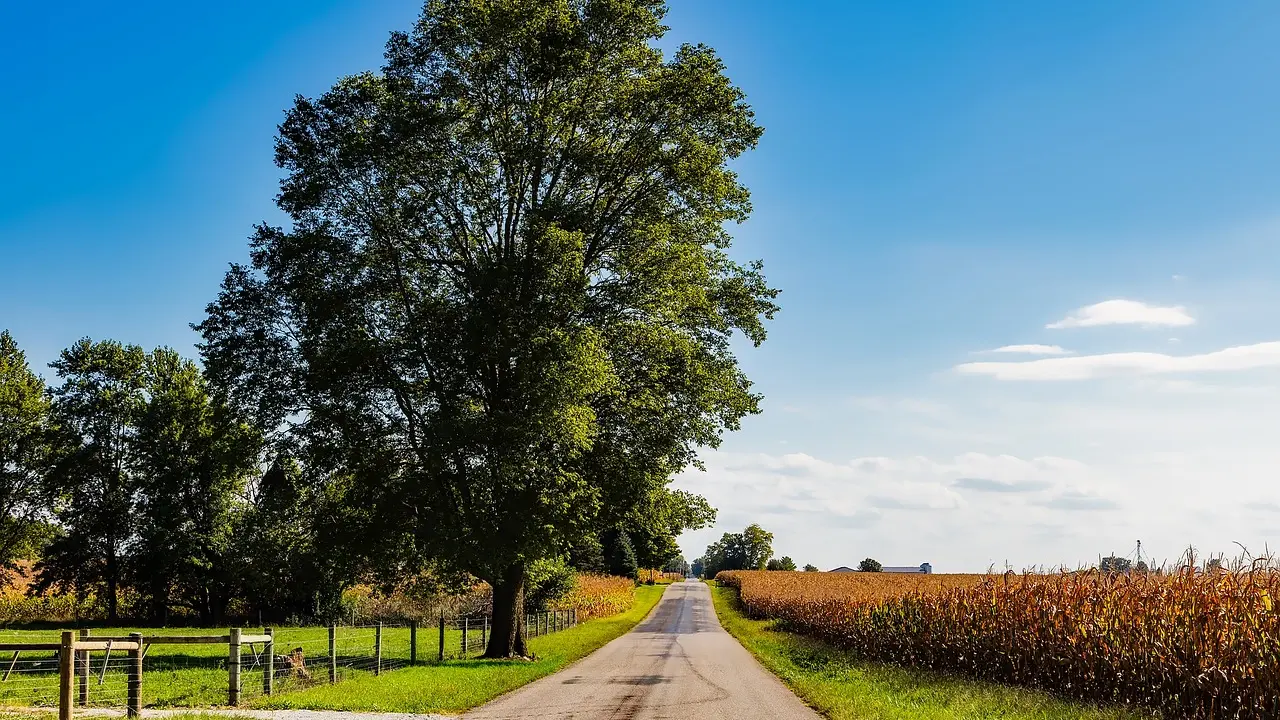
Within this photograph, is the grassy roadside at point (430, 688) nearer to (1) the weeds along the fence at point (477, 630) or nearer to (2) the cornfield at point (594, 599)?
(1) the weeds along the fence at point (477, 630)

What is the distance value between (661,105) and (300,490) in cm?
1550

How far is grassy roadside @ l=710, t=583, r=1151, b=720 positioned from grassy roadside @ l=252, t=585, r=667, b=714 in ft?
20.6

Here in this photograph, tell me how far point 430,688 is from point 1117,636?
12721mm

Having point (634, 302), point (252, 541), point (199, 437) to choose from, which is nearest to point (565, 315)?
point (634, 302)

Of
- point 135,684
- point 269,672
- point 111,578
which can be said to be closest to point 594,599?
point 111,578

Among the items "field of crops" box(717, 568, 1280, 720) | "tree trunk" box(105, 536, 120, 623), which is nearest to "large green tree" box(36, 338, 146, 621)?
"tree trunk" box(105, 536, 120, 623)

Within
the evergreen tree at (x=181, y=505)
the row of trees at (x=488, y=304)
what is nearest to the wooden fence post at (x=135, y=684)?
the row of trees at (x=488, y=304)

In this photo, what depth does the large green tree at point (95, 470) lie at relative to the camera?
174ft

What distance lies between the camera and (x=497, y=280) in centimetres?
2517

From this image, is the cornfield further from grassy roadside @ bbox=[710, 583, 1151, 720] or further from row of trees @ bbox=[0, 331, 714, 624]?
grassy roadside @ bbox=[710, 583, 1151, 720]

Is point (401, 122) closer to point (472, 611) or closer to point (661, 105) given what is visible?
point (661, 105)

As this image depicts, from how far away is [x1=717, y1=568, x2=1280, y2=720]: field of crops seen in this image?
12.3 m

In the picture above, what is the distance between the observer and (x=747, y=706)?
16594mm

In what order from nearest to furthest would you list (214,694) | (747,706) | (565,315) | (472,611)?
1. (747,706)
2. (214,694)
3. (565,315)
4. (472,611)
